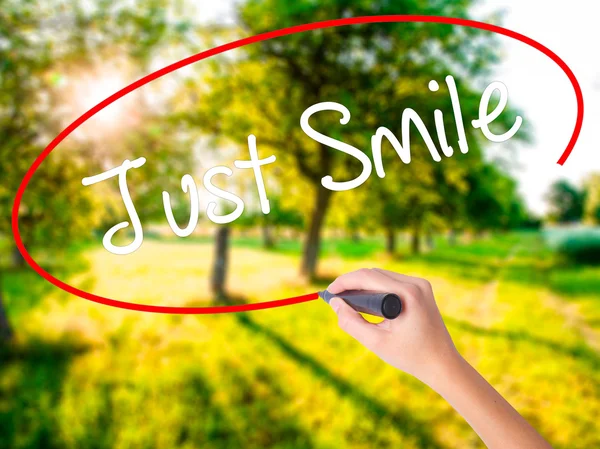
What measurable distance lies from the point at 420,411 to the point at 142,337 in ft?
17.5

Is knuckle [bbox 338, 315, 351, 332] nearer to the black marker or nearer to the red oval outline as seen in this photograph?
the black marker

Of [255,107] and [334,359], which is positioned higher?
[255,107]

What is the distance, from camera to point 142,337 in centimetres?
805

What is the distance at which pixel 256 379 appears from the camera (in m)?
6.34

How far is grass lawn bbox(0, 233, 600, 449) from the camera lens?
16.4 feet

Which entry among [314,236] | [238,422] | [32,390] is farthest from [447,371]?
[314,236]

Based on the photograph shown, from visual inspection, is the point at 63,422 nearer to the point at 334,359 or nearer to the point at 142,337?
the point at 142,337

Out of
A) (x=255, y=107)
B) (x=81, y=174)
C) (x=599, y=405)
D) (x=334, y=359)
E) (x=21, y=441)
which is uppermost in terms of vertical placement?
(x=255, y=107)

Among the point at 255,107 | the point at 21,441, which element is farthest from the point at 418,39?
the point at 21,441

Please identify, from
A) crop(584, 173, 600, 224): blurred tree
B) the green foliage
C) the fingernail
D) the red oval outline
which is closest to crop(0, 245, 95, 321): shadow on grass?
the red oval outline

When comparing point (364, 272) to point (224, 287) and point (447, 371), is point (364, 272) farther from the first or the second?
point (224, 287)

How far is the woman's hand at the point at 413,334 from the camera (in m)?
1.38

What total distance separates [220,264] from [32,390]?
5.62 m

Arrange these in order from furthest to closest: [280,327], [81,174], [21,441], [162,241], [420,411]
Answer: [162,241], [280,327], [81,174], [420,411], [21,441]
